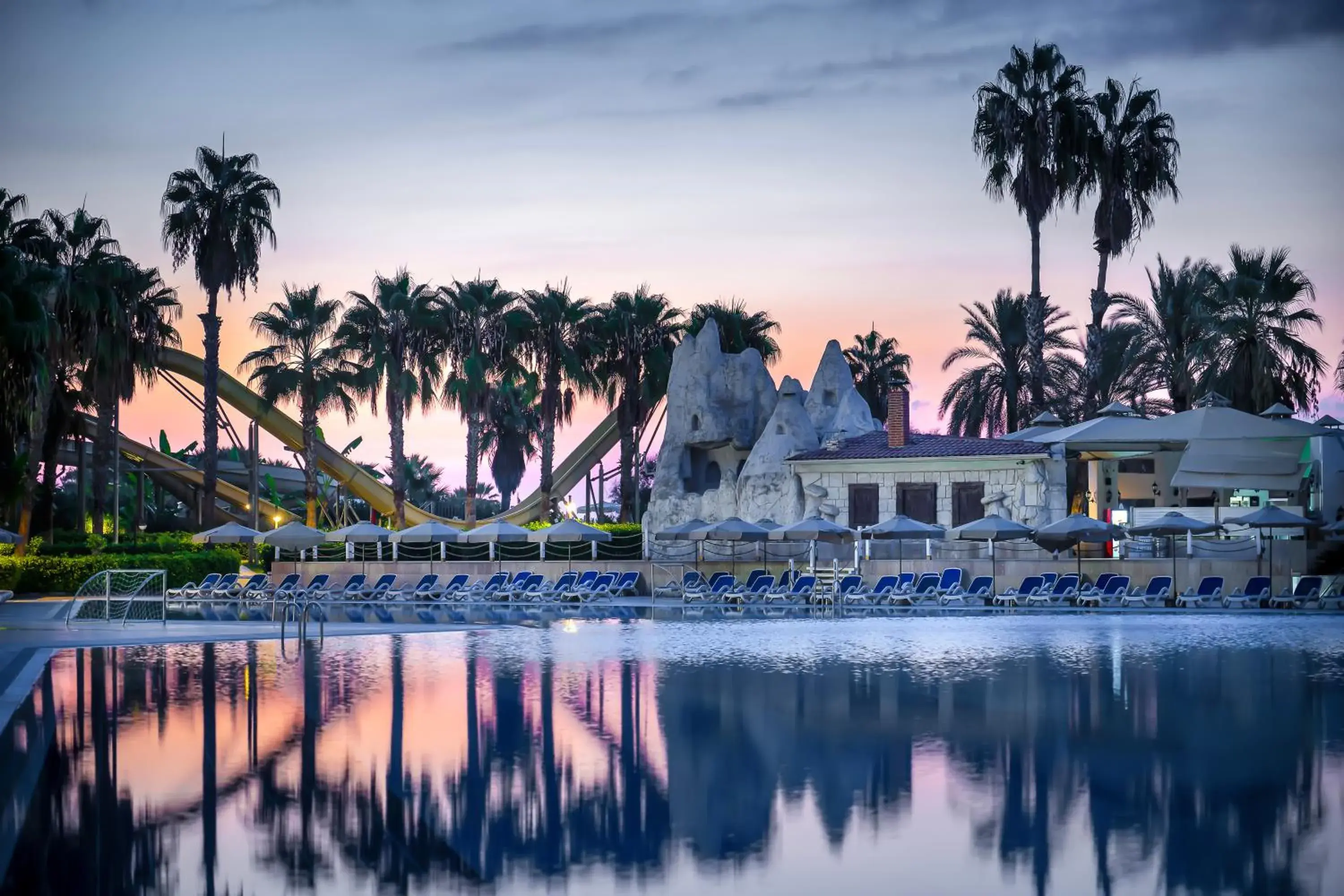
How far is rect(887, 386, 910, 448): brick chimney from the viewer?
42375mm

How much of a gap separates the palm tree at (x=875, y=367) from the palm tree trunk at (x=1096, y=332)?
573 inches

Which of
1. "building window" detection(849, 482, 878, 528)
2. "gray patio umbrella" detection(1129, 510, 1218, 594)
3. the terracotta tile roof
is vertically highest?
the terracotta tile roof

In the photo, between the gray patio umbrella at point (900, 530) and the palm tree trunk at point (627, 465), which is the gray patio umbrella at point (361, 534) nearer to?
the gray patio umbrella at point (900, 530)

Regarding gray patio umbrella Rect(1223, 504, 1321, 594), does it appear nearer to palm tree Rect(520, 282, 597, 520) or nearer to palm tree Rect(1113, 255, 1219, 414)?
palm tree Rect(1113, 255, 1219, 414)

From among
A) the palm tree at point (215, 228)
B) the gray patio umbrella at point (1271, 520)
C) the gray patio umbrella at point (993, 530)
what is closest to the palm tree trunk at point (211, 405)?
the palm tree at point (215, 228)

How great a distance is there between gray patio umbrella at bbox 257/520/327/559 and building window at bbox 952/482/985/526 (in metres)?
17.6

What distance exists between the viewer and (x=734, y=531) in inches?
1457

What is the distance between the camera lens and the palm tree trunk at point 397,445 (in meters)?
50.4

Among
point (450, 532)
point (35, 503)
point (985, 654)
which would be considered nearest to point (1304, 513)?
point (985, 654)

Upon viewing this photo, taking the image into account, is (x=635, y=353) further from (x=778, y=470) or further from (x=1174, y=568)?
(x=1174, y=568)

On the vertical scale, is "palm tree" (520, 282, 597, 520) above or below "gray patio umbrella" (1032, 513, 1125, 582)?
above

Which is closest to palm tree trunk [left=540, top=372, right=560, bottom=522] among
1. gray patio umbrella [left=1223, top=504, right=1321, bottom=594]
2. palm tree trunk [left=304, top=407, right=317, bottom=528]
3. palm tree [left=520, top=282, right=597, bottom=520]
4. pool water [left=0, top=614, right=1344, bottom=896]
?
palm tree [left=520, top=282, right=597, bottom=520]

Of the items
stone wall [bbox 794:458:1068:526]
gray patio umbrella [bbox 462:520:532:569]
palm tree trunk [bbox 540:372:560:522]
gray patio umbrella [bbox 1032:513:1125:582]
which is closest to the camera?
gray patio umbrella [bbox 1032:513:1125:582]

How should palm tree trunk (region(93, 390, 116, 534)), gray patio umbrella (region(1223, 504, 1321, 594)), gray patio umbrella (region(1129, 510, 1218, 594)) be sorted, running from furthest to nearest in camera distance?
palm tree trunk (region(93, 390, 116, 534)) → gray patio umbrella (region(1129, 510, 1218, 594)) → gray patio umbrella (region(1223, 504, 1321, 594))
